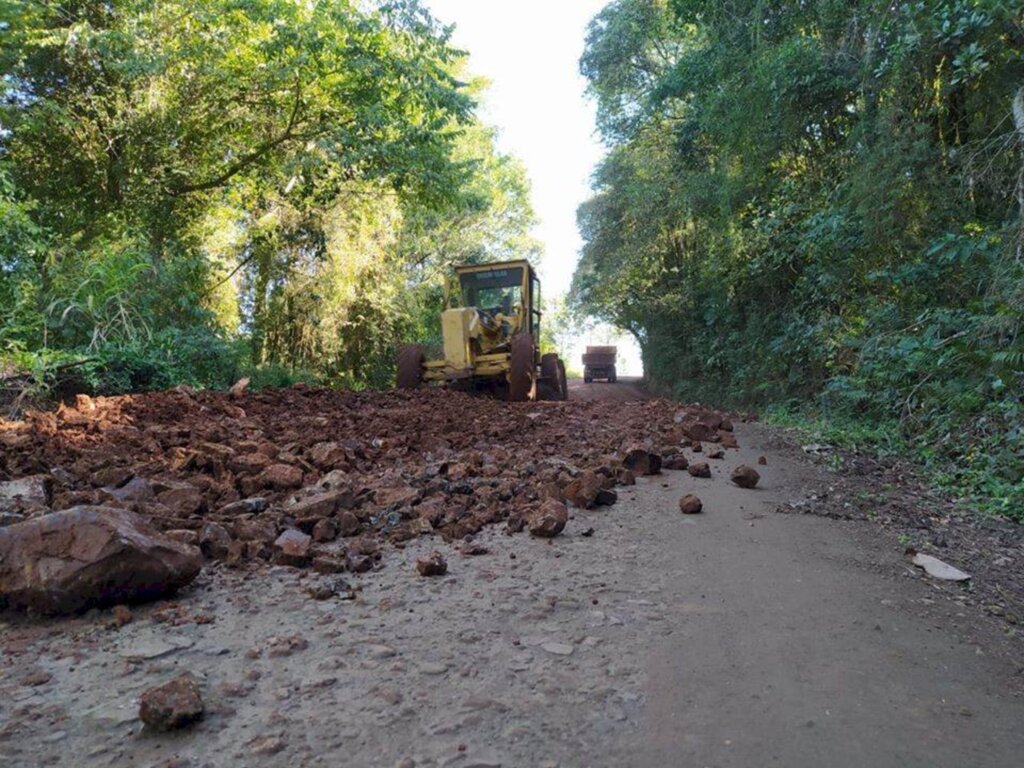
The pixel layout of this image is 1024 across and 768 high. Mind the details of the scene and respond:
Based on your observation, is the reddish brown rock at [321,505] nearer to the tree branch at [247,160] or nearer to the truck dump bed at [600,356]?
the tree branch at [247,160]

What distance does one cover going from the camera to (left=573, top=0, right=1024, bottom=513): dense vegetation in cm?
711

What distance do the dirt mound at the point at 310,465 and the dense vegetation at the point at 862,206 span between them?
2426mm

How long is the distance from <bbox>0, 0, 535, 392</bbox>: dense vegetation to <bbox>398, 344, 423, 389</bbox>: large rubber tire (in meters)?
3.10

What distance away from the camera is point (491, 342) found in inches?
574

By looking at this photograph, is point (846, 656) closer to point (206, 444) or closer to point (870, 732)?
point (870, 732)

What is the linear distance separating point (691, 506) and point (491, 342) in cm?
1006

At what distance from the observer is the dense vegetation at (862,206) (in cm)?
711

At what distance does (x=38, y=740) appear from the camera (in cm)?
209

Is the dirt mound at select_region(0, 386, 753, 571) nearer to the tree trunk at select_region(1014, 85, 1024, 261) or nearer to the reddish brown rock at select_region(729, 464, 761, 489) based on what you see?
the reddish brown rock at select_region(729, 464, 761, 489)

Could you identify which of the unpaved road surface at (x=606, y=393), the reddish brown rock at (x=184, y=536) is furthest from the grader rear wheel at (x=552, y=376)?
the reddish brown rock at (x=184, y=536)

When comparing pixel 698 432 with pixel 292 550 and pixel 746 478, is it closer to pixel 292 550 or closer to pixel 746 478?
pixel 746 478

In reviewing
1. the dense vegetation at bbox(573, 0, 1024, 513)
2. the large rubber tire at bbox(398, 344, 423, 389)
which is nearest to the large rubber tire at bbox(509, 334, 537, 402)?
A: the large rubber tire at bbox(398, 344, 423, 389)

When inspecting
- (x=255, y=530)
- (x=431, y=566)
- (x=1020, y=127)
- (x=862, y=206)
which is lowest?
(x=431, y=566)

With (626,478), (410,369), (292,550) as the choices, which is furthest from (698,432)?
(410,369)
